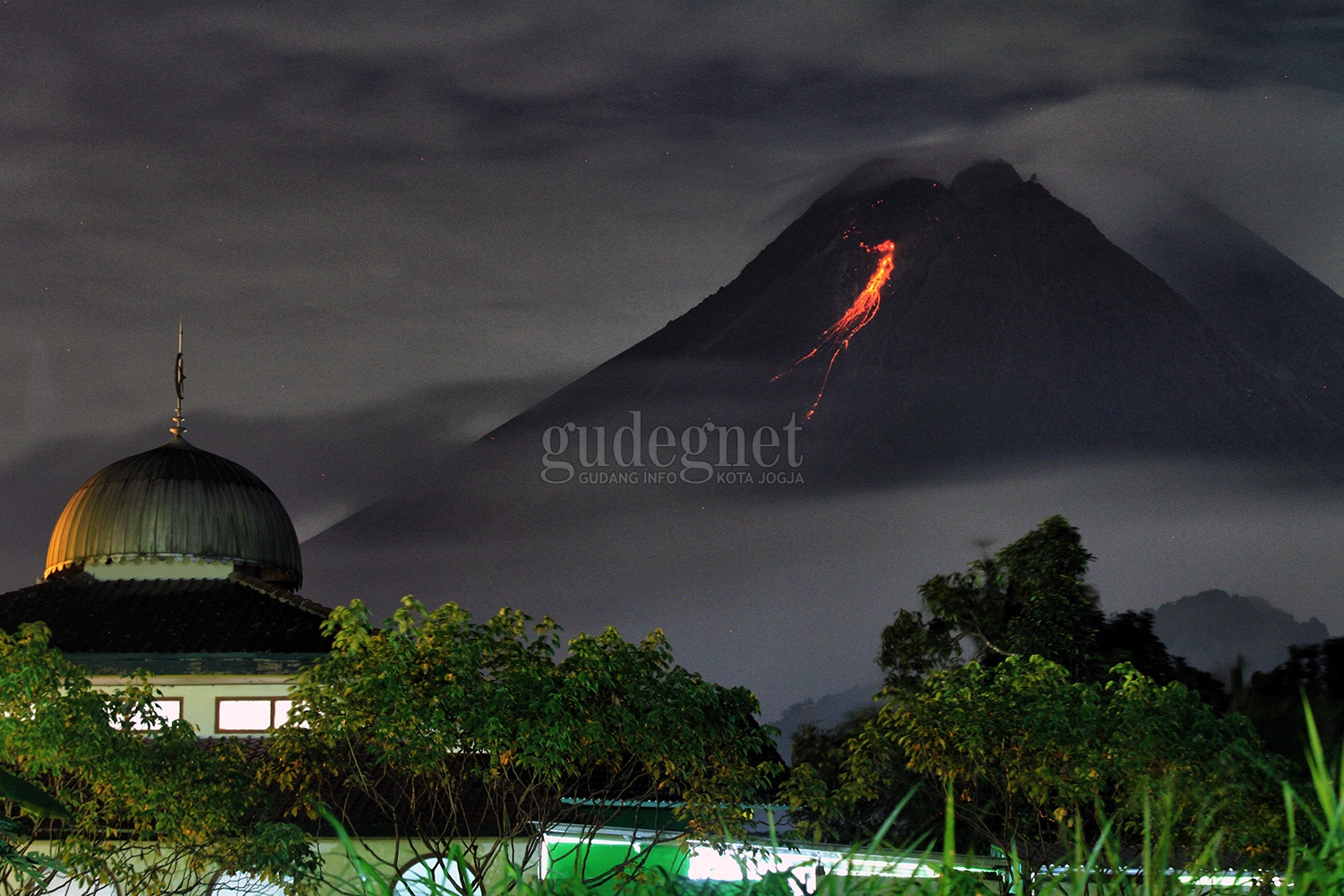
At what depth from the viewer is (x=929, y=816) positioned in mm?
33688

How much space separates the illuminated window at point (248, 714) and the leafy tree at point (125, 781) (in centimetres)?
1067

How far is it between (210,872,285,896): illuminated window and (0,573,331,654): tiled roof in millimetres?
7555

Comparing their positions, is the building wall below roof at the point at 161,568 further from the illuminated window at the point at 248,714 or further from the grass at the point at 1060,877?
the grass at the point at 1060,877

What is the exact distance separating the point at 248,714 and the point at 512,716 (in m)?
13.0

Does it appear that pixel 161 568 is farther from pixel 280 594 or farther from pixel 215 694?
pixel 215 694

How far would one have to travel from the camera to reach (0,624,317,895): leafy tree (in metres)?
17.1

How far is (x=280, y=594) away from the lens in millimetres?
32781

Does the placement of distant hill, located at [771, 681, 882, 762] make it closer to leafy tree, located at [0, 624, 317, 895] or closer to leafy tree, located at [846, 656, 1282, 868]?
leafy tree, located at [846, 656, 1282, 868]

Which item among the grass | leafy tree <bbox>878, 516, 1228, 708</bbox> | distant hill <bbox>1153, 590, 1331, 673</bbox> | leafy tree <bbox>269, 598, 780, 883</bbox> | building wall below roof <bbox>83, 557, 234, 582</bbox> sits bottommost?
the grass

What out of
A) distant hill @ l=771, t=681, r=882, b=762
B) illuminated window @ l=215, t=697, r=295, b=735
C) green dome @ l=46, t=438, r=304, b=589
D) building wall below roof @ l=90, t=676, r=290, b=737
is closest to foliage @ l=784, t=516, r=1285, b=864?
illuminated window @ l=215, t=697, r=295, b=735

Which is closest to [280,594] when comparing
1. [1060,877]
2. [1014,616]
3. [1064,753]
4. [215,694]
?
[215,694]

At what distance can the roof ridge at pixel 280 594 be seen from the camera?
32031 mm

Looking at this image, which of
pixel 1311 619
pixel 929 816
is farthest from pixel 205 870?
pixel 1311 619

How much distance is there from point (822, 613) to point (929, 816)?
438ft
